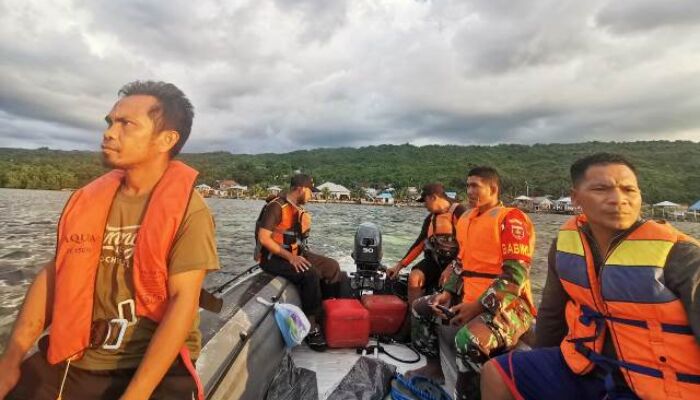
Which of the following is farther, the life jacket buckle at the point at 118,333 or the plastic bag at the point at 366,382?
the plastic bag at the point at 366,382

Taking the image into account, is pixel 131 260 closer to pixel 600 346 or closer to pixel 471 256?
pixel 600 346

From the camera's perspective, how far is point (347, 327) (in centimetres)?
350

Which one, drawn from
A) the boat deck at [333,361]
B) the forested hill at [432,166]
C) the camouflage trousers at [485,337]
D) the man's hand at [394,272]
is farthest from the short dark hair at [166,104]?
the forested hill at [432,166]

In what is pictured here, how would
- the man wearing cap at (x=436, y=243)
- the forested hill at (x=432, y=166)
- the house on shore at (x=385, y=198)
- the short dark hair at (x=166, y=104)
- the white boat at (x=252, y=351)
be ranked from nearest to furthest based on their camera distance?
the short dark hair at (x=166, y=104)
the white boat at (x=252, y=351)
the man wearing cap at (x=436, y=243)
the forested hill at (x=432, y=166)
the house on shore at (x=385, y=198)

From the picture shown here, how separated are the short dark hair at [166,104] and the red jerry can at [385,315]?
2.84 meters

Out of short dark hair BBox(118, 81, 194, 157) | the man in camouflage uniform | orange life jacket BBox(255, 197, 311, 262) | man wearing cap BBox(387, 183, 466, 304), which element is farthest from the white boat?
short dark hair BBox(118, 81, 194, 157)

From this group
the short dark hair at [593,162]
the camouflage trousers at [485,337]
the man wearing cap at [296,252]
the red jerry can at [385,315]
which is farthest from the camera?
the man wearing cap at [296,252]

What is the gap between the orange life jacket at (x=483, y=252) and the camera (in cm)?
271

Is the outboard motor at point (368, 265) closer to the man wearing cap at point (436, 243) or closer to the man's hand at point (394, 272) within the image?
the man's hand at point (394, 272)

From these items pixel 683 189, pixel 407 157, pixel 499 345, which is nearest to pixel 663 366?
pixel 499 345

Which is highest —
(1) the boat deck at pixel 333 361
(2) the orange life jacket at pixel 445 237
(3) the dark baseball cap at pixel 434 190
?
(3) the dark baseball cap at pixel 434 190

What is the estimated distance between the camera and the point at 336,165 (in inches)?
4407

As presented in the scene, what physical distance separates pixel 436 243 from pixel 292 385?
2399mm

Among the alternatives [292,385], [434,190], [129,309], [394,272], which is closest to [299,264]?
[394,272]
